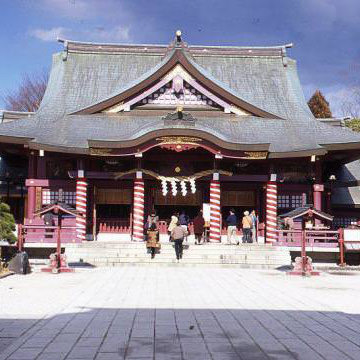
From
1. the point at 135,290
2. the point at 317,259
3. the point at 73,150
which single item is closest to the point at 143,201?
the point at 73,150

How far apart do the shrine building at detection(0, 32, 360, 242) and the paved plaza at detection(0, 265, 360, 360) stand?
8.67 m

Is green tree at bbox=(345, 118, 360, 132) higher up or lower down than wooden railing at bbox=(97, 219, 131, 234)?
higher up

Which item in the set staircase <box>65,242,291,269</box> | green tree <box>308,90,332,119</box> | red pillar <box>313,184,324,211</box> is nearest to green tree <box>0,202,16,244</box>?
staircase <box>65,242,291,269</box>

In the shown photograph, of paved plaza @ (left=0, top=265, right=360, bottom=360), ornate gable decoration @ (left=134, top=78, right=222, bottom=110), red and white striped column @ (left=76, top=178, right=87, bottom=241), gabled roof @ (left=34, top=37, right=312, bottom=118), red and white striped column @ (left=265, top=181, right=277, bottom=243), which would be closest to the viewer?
paved plaza @ (left=0, top=265, right=360, bottom=360)

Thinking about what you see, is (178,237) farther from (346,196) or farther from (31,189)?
(346,196)

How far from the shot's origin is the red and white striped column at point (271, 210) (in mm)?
24031

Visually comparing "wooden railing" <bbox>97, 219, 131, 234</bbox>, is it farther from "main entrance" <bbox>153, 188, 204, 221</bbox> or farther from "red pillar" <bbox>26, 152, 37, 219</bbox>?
"red pillar" <bbox>26, 152, 37, 219</bbox>

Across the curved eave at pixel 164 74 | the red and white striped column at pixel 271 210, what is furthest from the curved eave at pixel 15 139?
the red and white striped column at pixel 271 210

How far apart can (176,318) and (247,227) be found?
46.6 feet

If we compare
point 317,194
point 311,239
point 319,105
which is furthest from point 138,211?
point 319,105

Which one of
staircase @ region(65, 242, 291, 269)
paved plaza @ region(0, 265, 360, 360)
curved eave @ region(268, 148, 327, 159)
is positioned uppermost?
curved eave @ region(268, 148, 327, 159)

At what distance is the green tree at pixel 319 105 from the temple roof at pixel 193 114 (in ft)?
54.5

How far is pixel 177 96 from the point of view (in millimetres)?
26984

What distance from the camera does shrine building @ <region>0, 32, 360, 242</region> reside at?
23391mm
